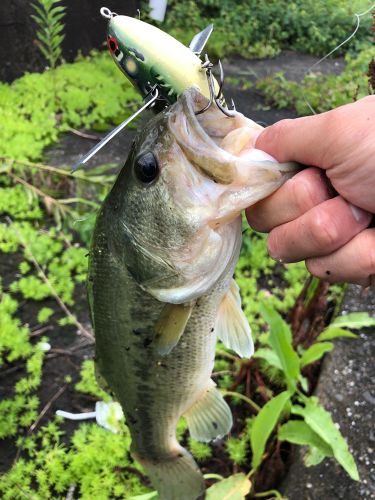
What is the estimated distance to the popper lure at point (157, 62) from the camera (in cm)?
131

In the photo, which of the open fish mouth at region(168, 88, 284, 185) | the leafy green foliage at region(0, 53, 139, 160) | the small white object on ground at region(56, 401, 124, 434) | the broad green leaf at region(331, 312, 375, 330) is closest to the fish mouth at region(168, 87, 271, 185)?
the open fish mouth at region(168, 88, 284, 185)

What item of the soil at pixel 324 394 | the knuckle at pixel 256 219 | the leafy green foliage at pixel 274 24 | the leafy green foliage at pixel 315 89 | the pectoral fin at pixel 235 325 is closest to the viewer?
the knuckle at pixel 256 219

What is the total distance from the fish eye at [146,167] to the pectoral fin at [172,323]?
0.37 meters

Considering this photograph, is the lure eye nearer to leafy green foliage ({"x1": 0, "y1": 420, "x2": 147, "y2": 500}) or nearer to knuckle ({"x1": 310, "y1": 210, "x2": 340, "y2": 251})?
knuckle ({"x1": 310, "y1": 210, "x2": 340, "y2": 251})

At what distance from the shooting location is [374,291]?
3297 mm

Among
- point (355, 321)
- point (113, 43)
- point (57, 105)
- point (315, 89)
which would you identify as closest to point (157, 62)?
point (113, 43)

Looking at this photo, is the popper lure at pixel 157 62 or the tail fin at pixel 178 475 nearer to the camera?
the popper lure at pixel 157 62

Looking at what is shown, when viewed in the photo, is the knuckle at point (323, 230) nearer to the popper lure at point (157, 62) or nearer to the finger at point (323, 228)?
the finger at point (323, 228)

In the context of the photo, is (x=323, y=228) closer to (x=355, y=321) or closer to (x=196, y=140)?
(x=196, y=140)

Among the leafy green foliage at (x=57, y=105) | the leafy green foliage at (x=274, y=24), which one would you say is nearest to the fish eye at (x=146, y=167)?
the leafy green foliage at (x=57, y=105)

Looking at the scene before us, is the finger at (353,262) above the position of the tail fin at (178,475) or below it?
above

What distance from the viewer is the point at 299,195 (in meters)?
1.14

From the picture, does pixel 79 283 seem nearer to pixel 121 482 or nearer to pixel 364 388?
pixel 121 482

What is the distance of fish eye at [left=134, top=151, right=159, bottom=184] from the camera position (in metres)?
1.19
